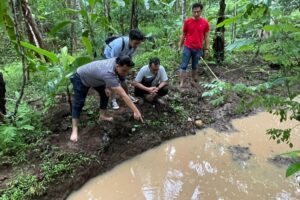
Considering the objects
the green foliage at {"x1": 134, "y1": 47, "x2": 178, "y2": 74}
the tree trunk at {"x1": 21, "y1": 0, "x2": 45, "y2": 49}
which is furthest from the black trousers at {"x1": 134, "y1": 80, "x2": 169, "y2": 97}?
the tree trunk at {"x1": 21, "y1": 0, "x2": 45, "y2": 49}

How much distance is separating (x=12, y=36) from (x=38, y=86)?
218 cm

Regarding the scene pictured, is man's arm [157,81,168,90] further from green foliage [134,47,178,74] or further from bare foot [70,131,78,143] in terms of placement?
green foliage [134,47,178,74]

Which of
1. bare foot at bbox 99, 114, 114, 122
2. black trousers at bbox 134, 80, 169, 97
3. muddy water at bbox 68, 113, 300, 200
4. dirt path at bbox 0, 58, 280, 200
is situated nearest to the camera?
muddy water at bbox 68, 113, 300, 200

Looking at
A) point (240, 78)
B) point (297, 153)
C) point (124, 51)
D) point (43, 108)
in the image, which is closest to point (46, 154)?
point (43, 108)

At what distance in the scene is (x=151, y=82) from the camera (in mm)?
5582

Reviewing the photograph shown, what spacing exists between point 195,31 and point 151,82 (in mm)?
1523

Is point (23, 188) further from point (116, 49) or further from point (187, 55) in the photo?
point (187, 55)

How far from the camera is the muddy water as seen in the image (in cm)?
403

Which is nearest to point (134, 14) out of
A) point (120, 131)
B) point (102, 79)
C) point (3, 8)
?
point (120, 131)

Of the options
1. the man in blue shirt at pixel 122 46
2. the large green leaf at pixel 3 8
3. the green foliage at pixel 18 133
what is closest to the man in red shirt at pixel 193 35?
the man in blue shirt at pixel 122 46

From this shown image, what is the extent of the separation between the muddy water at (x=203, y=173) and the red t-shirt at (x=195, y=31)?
71.9 inches

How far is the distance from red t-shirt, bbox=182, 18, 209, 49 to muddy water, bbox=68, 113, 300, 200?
1.83 metres

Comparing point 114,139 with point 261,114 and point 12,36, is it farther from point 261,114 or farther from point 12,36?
point 261,114

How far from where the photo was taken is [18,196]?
147 inches
